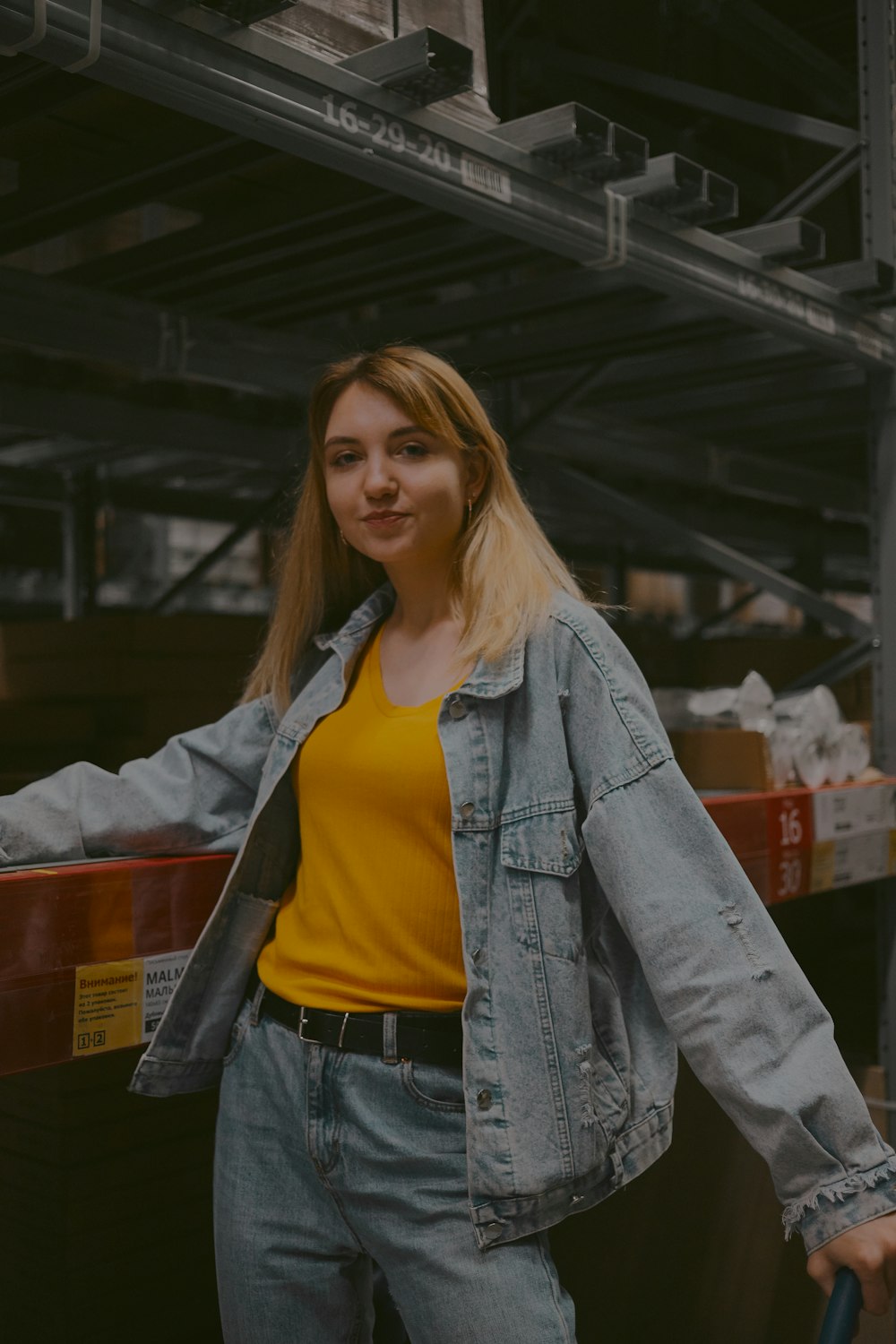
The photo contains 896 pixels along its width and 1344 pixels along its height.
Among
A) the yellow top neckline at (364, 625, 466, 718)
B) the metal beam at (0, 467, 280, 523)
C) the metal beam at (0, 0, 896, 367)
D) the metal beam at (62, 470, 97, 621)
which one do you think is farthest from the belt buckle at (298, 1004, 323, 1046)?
the metal beam at (0, 467, 280, 523)

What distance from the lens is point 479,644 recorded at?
6.04 feet

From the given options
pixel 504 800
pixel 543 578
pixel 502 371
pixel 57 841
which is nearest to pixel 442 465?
pixel 543 578

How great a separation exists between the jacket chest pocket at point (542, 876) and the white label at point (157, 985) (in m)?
0.57

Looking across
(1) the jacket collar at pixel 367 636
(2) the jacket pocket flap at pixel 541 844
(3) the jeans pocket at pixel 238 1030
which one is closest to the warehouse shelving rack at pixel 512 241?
(1) the jacket collar at pixel 367 636

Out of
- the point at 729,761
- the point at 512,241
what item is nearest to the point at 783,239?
the point at 512,241

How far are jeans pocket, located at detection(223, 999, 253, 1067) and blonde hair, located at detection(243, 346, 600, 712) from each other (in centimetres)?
49

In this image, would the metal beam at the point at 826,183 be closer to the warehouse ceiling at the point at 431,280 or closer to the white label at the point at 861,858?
the warehouse ceiling at the point at 431,280

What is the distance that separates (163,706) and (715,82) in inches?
103

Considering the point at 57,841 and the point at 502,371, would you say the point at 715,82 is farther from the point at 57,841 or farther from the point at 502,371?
the point at 57,841

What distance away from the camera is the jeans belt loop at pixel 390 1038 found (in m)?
1.74

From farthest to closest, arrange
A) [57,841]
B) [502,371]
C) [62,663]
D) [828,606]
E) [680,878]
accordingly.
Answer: [828,606] → [502,371] → [62,663] → [57,841] → [680,878]

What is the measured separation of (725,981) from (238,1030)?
0.78m

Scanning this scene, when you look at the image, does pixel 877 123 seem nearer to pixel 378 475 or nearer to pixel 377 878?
pixel 378 475

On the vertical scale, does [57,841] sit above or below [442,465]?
below
